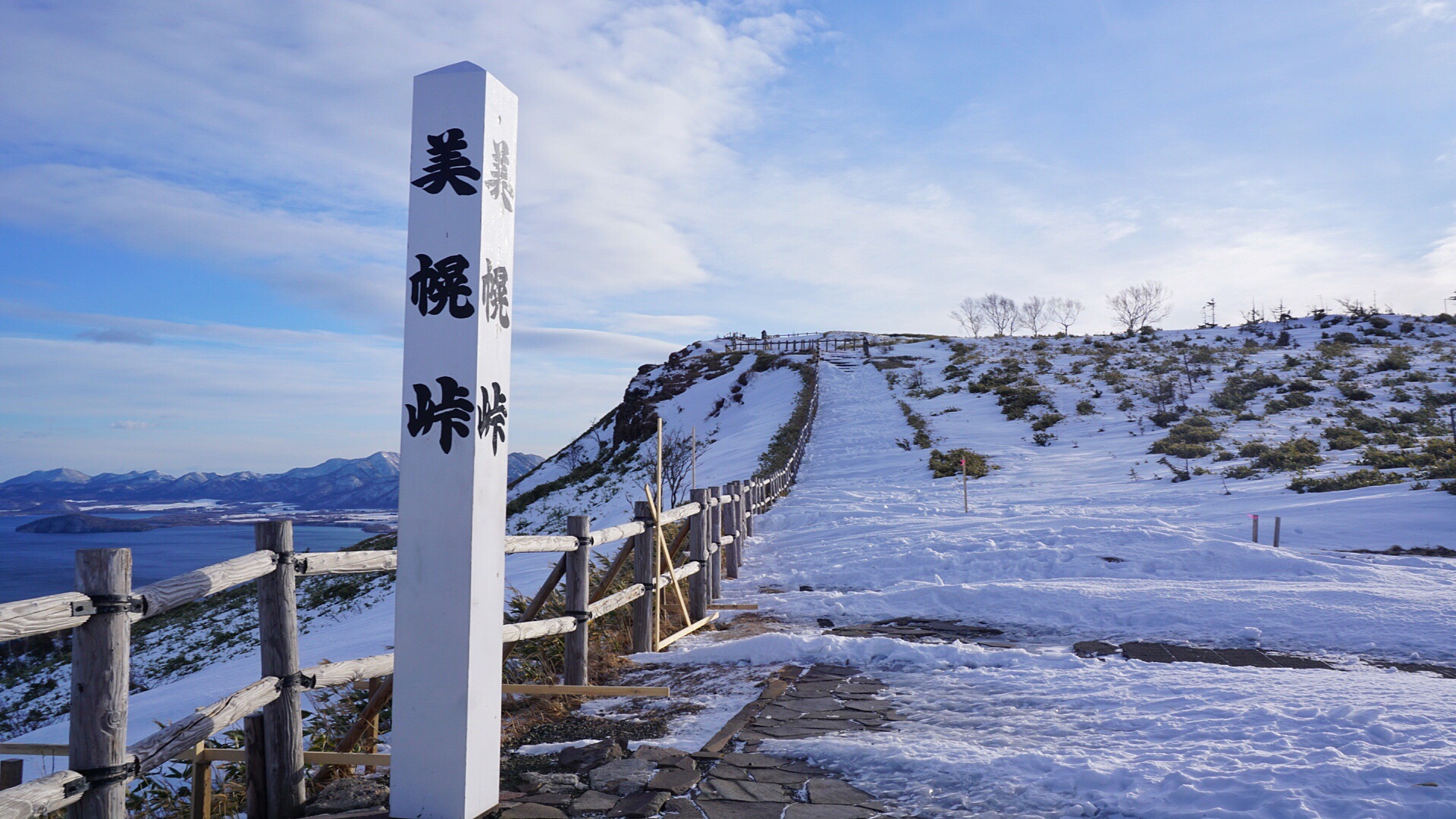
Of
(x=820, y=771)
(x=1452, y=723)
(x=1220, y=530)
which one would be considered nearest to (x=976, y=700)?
(x=820, y=771)

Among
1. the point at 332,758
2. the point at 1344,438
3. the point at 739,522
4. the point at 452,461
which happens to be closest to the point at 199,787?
the point at 332,758

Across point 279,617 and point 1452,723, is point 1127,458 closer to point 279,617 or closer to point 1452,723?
point 1452,723

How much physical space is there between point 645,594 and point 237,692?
3515 mm

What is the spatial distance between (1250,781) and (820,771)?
1.96 m

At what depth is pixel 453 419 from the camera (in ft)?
12.2

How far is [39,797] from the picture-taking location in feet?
8.63

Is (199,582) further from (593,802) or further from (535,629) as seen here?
(535,629)

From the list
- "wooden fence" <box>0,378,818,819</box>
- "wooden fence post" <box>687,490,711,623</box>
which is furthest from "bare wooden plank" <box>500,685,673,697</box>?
"wooden fence post" <box>687,490,711,623</box>

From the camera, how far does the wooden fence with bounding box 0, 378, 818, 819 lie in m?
2.81

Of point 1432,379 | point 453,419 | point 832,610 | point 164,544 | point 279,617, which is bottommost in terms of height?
point 164,544

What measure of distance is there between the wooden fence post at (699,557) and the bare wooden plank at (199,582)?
5.01 meters

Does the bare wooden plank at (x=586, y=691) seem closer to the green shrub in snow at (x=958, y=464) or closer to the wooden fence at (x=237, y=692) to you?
the wooden fence at (x=237, y=692)

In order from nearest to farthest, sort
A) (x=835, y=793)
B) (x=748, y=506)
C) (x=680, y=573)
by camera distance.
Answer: (x=835, y=793) < (x=680, y=573) < (x=748, y=506)

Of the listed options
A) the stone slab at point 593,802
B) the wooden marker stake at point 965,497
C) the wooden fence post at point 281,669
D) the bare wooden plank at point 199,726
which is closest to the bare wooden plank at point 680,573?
the stone slab at point 593,802
